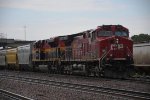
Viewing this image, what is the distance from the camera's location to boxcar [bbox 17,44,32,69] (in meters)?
38.1

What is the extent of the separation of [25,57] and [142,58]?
58.1 feet

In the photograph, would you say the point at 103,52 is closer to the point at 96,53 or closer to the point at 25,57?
the point at 96,53

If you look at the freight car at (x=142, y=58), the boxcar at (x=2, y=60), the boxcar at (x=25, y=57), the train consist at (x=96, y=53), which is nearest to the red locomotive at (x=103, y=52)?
the train consist at (x=96, y=53)

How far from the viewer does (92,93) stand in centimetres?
1488

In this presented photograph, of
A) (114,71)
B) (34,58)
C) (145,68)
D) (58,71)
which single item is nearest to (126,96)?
(114,71)

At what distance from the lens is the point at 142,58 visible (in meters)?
25.4

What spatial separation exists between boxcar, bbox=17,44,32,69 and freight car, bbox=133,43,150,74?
1480 centimetres

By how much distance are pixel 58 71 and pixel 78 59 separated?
5.27 meters

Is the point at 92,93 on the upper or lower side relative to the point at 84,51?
lower

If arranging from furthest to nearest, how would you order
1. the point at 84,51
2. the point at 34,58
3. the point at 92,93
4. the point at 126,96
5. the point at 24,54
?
the point at 24,54 < the point at 34,58 < the point at 84,51 < the point at 92,93 < the point at 126,96

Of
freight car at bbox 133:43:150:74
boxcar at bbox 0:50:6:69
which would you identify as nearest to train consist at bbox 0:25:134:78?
freight car at bbox 133:43:150:74

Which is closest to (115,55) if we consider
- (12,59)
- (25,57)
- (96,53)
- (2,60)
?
(96,53)

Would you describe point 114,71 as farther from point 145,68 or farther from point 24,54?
point 24,54

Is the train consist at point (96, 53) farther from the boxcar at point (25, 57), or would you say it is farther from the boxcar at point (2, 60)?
the boxcar at point (2, 60)
